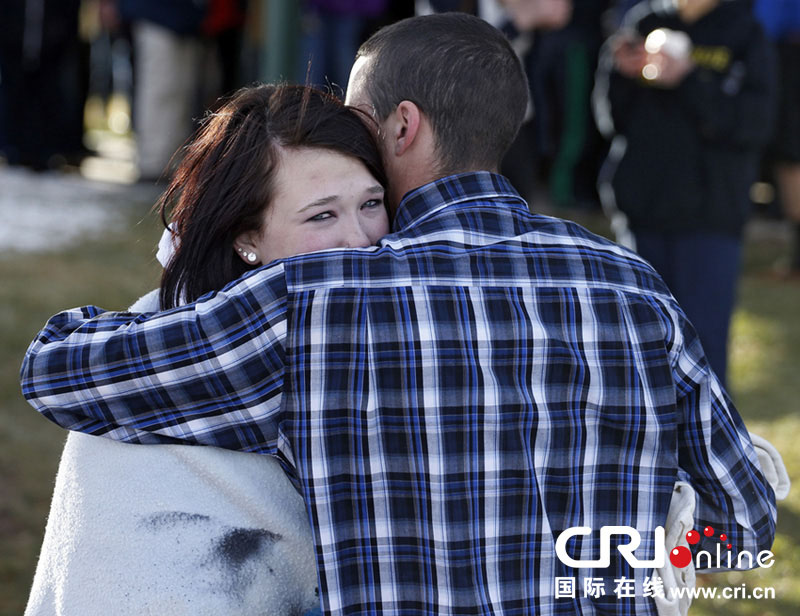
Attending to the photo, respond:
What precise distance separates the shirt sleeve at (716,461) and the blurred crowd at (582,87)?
76 cm

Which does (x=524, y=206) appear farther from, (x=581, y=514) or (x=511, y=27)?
(x=511, y=27)

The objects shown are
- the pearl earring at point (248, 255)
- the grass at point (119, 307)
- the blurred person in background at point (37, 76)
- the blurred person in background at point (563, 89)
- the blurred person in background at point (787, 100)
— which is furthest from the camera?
the blurred person in background at point (37, 76)

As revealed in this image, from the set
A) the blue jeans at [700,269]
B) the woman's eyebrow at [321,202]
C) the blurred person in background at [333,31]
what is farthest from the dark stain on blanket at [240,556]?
the blurred person in background at [333,31]

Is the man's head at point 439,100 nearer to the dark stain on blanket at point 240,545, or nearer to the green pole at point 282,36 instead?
the dark stain on blanket at point 240,545

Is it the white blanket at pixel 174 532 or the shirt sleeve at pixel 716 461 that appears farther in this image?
the shirt sleeve at pixel 716 461

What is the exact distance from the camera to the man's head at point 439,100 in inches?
69.7

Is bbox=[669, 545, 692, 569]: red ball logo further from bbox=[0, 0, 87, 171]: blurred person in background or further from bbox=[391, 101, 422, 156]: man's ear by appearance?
bbox=[0, 0, 87, 171]: blurred person in background

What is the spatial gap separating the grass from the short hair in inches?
32.6

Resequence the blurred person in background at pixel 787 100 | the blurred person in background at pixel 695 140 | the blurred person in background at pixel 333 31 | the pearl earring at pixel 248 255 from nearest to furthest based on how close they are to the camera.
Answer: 1. the pearl earring at pixel 248 255
2. the blurred person in background at pixel 695 140
3. the blurred person in background at pixel 787 100
4. the blurred person in background at pixel 333 31

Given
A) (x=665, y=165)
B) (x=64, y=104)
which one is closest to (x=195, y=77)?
(x=64, y=104)

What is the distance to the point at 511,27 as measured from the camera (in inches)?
182

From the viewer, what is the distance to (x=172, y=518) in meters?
1.55

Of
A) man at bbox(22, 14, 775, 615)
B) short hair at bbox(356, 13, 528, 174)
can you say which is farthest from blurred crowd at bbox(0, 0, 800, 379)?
man at bbox(22, 14, 775, 615)

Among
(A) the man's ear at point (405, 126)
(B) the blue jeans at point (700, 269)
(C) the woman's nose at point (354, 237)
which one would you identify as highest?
(A) the man's ear at point (405, 126)
